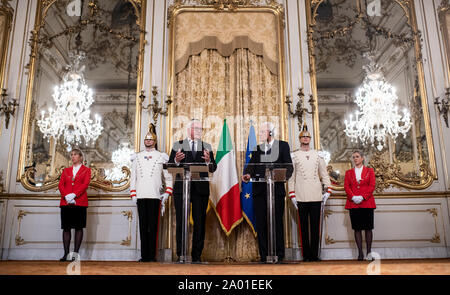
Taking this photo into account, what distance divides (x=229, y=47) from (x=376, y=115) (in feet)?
7.95

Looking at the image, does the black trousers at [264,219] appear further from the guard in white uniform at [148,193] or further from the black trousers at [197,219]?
the guard in white uniform at [148,193]

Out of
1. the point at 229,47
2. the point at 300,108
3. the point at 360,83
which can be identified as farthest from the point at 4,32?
the point at 360,83

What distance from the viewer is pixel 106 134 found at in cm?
600

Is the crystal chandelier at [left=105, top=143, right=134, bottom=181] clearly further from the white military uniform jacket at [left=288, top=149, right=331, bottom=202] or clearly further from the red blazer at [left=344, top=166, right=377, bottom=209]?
the red blazer at [left=344, top=166, right=377, bottom=209]

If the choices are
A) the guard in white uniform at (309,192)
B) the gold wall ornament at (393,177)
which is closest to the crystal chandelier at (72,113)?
the guard in white uniform at (309,192)

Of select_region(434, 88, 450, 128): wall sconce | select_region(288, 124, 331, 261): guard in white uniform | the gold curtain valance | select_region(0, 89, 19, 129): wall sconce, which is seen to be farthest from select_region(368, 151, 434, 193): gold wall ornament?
select_region(0, 89, 19, 129): wall sconce

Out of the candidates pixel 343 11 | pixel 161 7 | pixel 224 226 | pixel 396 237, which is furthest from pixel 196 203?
pixel 343 11

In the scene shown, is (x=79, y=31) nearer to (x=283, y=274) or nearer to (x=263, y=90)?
(x=263, y=90)

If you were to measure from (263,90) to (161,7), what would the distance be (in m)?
2.11

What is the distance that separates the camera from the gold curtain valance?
20.7 ft

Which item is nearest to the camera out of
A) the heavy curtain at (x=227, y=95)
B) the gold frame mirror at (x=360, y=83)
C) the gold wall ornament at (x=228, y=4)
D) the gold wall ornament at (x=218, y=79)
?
the gold wall ornament at (x=218, y=79)

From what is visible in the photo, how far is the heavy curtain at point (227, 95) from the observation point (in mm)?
6027

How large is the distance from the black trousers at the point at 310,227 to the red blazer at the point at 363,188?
0.40 metres
